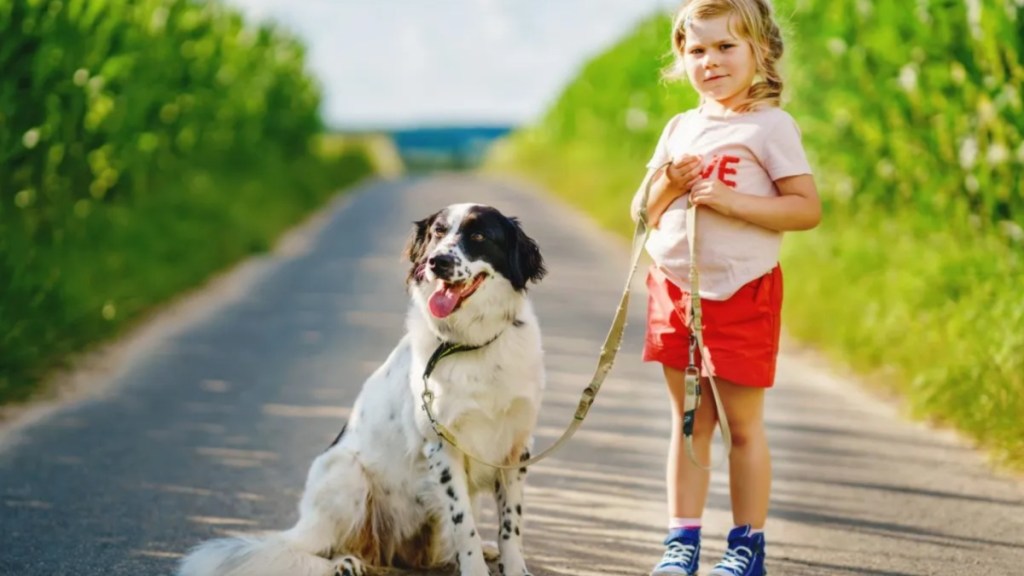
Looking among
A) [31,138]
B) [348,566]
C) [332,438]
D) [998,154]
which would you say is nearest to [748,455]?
[348,566]

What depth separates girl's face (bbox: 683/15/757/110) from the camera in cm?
434

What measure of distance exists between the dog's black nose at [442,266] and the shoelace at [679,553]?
1.16 metres

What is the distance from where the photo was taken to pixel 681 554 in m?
4.58

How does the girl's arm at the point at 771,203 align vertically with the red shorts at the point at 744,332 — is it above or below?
above

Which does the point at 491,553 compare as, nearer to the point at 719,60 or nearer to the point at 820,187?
the point at 719,60

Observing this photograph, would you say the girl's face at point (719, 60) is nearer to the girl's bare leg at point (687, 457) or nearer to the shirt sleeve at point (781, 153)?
the shirt sleeve at point (781, 153)

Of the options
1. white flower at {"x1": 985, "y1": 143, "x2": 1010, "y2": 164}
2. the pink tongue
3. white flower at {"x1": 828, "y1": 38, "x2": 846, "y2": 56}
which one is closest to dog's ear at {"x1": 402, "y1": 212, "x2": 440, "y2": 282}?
the pink tongue

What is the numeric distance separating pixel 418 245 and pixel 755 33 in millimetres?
1309

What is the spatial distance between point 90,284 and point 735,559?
727 cm

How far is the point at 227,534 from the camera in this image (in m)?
5.33

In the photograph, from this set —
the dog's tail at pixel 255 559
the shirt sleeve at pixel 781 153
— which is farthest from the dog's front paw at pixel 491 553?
the shirt sleeve at pixel 781 153

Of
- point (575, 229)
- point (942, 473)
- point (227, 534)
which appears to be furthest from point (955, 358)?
point (575, 229)

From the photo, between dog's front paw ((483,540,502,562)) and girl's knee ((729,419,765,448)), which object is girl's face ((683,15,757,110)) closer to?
girl's knee ((729,419,765,448))

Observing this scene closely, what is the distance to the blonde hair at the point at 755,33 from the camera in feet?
14.2
